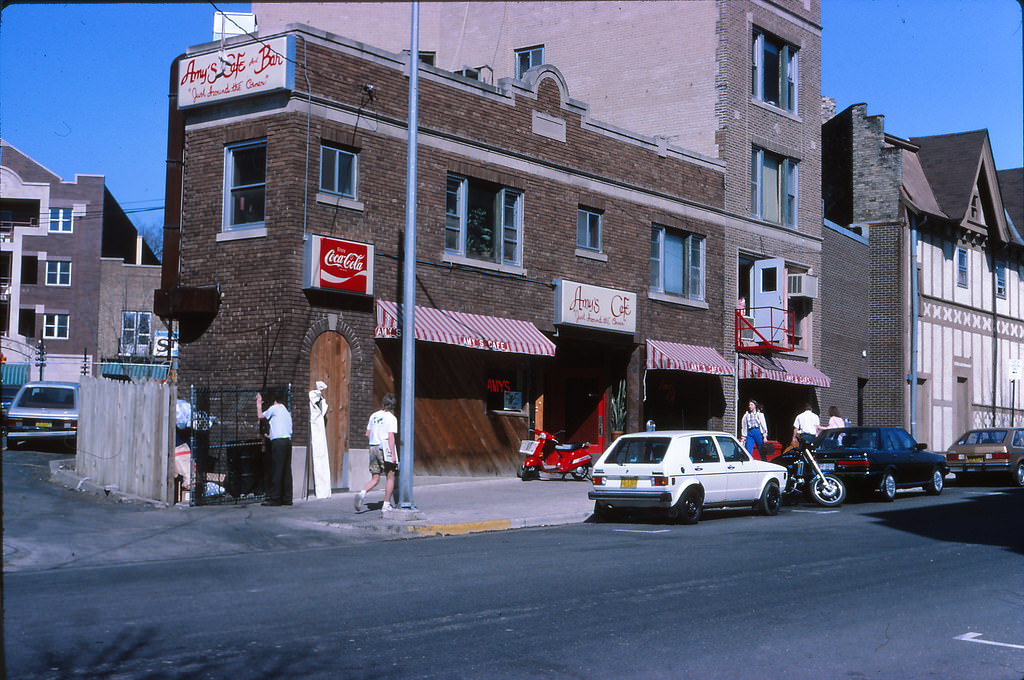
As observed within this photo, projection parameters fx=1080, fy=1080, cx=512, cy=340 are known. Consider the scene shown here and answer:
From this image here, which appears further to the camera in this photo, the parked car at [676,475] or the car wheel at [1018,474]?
the car wheel at [1018,474]

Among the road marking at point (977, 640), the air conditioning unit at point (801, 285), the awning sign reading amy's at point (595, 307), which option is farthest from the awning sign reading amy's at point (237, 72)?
the air conditioning unit at point (801, 285)

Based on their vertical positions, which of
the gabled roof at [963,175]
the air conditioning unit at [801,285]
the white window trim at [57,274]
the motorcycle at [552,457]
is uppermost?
the gabled roof at [963,175]

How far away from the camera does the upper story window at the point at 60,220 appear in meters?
57.5

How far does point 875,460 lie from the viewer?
21062mm

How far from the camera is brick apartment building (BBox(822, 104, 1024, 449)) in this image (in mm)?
36406

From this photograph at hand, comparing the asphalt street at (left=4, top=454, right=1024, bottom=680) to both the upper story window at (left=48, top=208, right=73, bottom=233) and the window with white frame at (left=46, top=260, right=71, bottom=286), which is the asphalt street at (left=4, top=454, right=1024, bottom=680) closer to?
the window with white frame at (left=46, top=260, right=71, bottom=286)

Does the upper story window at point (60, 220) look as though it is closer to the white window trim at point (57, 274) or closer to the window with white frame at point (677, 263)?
the white window trim at point (57, 274)

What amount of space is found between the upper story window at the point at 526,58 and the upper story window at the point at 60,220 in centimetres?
3380

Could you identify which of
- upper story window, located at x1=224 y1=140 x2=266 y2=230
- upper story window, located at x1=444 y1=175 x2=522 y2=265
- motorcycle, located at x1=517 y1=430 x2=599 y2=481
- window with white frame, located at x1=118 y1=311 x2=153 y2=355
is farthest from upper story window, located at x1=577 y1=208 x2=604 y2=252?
window with white frame, located at x1=118 y1=311 x2=153 y2=355

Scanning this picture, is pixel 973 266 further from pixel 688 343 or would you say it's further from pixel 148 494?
pixel 148 494

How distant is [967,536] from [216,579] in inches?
409

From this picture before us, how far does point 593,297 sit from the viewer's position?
24.9m

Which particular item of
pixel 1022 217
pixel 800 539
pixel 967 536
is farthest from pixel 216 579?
pixel 1022 217

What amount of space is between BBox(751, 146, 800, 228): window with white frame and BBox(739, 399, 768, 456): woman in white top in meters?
5.68
